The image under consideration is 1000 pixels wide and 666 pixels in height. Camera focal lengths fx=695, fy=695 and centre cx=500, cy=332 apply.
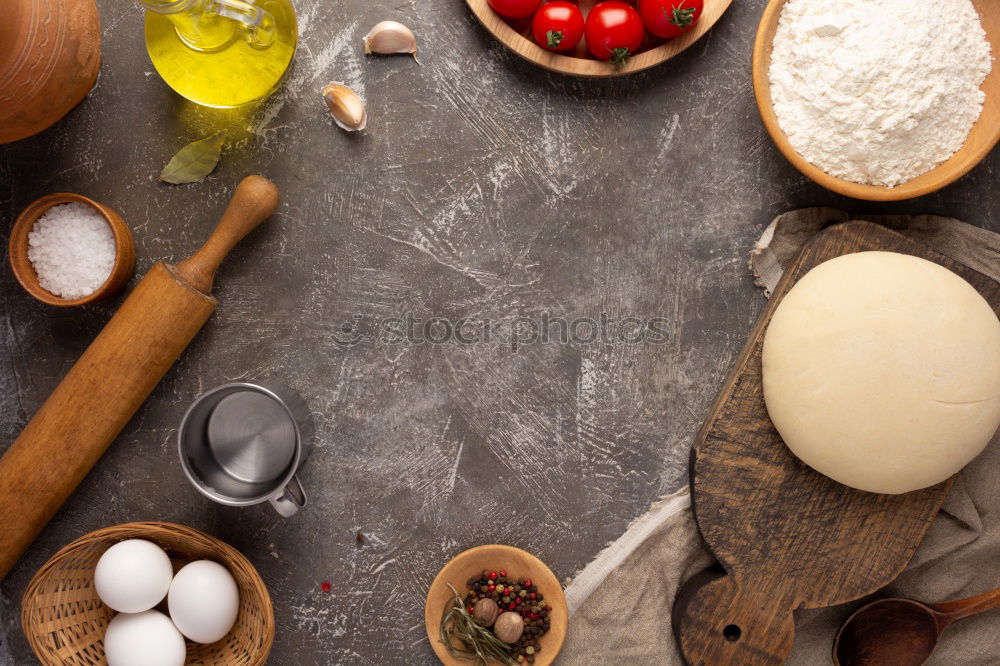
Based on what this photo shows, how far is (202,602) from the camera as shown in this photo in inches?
42.7

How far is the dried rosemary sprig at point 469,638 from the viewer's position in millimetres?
1157

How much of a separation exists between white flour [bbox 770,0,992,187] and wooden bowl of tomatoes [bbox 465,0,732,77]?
6.1 inches

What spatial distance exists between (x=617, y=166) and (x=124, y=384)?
3.00ft

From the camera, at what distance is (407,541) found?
126cm

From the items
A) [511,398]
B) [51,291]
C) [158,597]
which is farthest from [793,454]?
[51,291]

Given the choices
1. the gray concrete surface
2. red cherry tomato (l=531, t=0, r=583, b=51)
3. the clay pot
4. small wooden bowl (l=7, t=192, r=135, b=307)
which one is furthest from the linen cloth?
the clay pot

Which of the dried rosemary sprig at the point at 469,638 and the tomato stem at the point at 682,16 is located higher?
the tomato stem at the point at 682,16

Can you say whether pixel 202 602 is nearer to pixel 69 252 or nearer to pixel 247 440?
pixel 247 440

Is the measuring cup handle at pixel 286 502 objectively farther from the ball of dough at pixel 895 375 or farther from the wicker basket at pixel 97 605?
the ball of dough at pixel 895 375

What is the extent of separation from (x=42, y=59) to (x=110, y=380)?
1.60 ft

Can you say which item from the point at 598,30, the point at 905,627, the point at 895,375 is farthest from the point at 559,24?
the point at 905,627

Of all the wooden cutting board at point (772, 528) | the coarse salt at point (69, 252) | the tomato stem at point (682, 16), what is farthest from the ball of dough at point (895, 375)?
the coarse salt at point (69, 252)

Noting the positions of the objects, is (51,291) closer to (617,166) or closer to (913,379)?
(617,166)

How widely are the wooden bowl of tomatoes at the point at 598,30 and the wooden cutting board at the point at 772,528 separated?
1.39 ft
